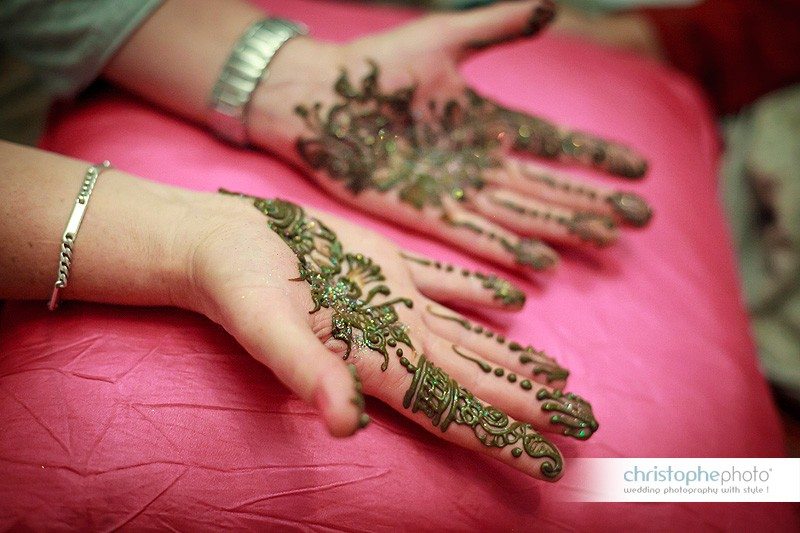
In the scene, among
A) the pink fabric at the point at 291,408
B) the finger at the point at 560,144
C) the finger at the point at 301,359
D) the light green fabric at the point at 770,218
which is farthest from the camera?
the light green fabric at the point at 770,218

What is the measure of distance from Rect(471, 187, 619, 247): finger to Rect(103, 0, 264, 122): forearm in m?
0.48

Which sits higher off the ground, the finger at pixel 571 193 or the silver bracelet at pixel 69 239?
the silver bracelet at pixel 69 239

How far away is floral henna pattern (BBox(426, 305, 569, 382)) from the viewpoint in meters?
0.73

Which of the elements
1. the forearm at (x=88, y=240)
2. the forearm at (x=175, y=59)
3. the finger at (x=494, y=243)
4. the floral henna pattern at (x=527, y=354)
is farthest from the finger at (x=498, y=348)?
the forearm at (x=175, y=59)

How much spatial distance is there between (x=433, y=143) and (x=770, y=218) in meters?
0.84

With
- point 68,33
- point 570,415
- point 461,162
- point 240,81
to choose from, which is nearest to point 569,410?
point 570,415

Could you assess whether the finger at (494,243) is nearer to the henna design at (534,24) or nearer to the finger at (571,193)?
the finger at (571,193)

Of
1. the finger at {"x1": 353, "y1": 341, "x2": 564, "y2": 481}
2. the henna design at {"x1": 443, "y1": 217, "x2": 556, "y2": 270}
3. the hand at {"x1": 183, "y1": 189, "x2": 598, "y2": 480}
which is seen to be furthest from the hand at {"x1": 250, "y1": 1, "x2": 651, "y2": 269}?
the finger at {"x1": 353, "y1": 341, "x2": 564, "y2": 481}

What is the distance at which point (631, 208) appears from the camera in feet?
3.18

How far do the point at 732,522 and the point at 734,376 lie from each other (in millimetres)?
A: 233

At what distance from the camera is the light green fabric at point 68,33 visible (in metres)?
0.91

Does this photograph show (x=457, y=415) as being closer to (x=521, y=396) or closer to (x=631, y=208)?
(x=521, y=396)

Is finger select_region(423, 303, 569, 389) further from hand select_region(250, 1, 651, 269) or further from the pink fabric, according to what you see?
hand select_region(250, 1, 651, 269)

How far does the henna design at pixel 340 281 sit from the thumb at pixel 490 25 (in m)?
0.45
